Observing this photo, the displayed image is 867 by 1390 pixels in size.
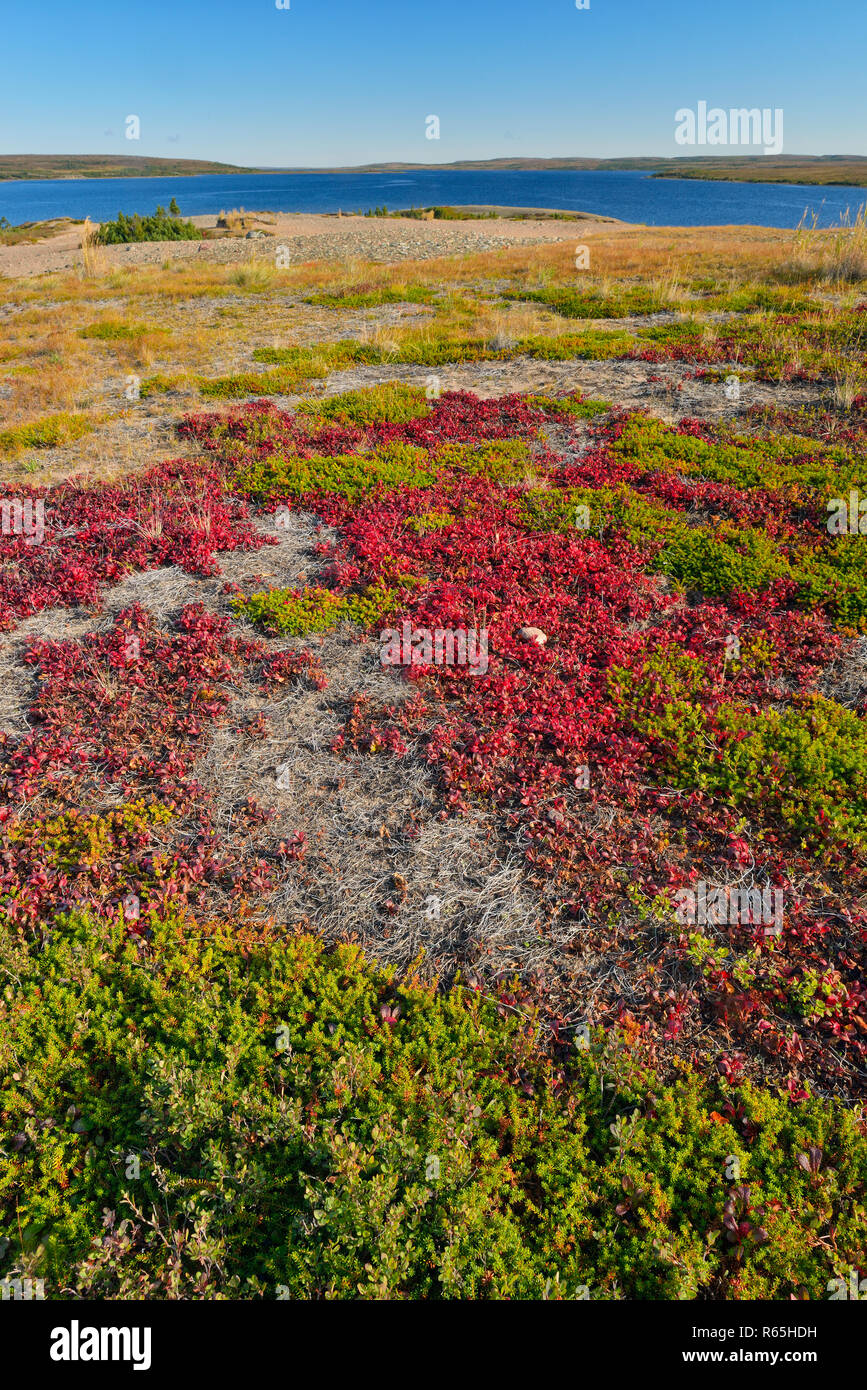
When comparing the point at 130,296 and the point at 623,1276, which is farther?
the point at 130,296

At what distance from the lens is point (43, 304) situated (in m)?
29.2

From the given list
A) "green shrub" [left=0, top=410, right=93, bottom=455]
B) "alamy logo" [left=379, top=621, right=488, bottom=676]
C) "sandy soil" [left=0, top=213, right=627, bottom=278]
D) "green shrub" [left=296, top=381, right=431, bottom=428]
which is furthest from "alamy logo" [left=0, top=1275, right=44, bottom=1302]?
"sandy soil" [left=0, top=213, right=627, bottom=278]

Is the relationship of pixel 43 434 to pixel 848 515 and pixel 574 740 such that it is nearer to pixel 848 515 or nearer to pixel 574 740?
pixel 574 740

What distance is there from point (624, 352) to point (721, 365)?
2842 millimetres

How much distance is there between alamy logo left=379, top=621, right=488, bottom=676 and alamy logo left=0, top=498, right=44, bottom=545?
636cm

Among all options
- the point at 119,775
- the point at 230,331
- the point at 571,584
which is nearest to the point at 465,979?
the point at 119,775

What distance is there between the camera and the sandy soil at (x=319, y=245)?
4031 cm

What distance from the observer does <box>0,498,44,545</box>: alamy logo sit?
Answer: 1056 centimetres

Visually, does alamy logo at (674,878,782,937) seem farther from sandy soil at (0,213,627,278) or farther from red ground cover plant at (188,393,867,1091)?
sandy soil at (0,213,627,278)
